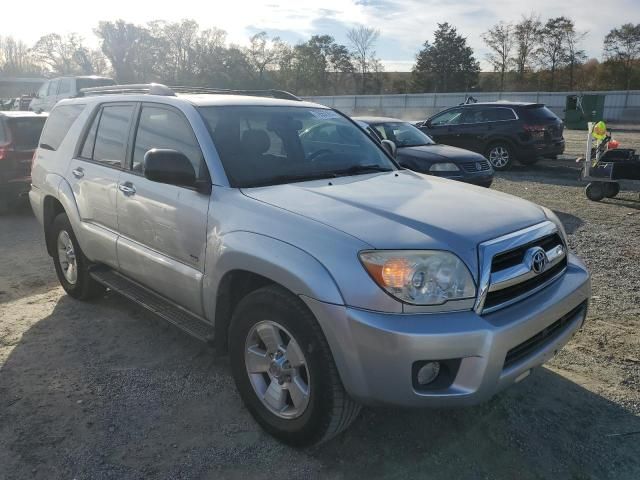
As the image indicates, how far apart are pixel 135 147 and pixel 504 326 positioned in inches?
113

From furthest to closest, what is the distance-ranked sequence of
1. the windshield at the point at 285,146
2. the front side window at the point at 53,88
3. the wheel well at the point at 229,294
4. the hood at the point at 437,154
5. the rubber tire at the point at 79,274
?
the front side window at the point at 53,88
the hood at the point at 437,154
the rubber tire at the point at 79,274
the windshield at the point at 285,146
the wheel well at the point at 229,294

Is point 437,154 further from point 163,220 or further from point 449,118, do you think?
point 163,220

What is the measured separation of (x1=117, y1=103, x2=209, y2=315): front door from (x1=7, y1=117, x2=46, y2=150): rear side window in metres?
5.76

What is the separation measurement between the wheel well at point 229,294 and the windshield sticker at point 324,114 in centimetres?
170

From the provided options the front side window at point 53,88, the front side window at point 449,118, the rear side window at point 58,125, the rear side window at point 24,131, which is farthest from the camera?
the front side window at point 53,88

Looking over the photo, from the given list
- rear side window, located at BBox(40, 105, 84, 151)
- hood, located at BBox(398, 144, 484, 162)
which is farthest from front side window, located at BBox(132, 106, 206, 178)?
hood, located at BBox(398, 144, 484, 162)

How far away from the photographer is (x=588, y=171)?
9.30 meters

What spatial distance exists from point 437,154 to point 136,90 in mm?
6473

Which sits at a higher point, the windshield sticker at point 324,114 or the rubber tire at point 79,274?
the windshield sticker at point 324,114

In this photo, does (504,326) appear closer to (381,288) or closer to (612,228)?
(381,288)

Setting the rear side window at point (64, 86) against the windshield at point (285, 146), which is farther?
the rear side window at point (64, 86)

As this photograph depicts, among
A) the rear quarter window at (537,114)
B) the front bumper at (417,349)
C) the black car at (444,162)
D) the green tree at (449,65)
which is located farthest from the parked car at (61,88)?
the green tree at (449,65)

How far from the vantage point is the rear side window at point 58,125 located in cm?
493

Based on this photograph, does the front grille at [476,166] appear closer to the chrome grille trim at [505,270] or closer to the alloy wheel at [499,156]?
the alloy wheel at [499,156]
